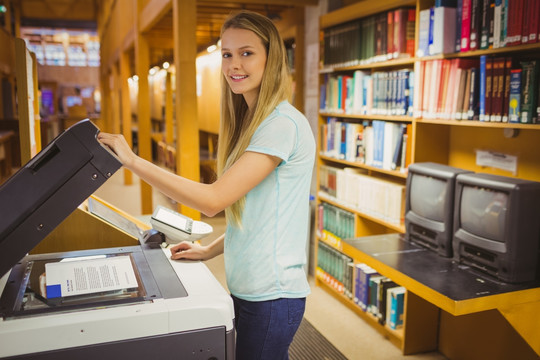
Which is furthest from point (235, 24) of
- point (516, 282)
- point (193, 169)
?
point (193, 169)

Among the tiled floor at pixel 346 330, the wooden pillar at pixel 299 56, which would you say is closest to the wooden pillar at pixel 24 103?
the tiled floor at pixel 346 330

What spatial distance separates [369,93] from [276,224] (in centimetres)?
253

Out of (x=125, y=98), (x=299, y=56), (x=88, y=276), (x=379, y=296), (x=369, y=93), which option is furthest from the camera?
(x=125, y=98)

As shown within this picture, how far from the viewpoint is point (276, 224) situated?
4.91 ft

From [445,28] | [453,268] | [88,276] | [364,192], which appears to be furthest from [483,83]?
[88,276]

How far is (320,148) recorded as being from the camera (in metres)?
4.52

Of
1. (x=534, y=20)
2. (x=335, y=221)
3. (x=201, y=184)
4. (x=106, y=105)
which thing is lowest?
(x=335, y=221)

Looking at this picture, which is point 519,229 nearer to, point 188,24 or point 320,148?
point 320,148

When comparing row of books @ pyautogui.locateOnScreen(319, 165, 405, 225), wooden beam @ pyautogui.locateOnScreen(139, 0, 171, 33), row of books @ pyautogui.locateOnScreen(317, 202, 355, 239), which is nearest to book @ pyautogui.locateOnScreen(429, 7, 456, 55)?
row of books @ pyautogui.locateOnScreen(319, 165, 405, 225)

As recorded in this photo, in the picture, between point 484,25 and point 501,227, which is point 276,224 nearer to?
point 501,227

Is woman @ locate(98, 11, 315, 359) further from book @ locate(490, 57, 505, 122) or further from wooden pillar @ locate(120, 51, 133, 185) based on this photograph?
wooden pillar @ locate(120, 51, 133, 185)

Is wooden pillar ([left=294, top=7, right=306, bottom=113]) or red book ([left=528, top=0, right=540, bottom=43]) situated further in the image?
wooden pillar ([left=294, top=7, right=306, bottom=113])

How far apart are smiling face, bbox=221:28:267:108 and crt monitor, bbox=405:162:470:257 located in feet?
5.30

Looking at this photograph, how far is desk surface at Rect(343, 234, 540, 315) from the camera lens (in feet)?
7.44
